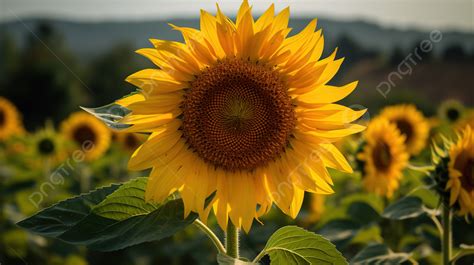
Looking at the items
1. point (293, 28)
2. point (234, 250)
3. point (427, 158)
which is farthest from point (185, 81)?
point (427, 158)

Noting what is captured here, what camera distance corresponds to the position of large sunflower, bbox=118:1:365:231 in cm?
203

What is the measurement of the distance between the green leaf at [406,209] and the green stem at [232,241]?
1071mm

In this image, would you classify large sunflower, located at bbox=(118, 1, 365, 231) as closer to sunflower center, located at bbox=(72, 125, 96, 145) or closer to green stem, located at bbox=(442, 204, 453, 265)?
green stem, located at bbox=(442, 204, 453, 265)

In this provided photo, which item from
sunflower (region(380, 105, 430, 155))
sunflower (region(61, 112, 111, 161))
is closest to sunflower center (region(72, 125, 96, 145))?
sunflower (region(61, 112, 111, 161))

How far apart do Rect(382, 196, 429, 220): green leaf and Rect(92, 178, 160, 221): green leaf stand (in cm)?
139

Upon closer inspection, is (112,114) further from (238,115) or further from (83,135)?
(83,135)

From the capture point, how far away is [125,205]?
1955 millimetres

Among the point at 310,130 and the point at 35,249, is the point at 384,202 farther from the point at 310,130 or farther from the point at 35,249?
the point at 35,249

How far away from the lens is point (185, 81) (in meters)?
2.19

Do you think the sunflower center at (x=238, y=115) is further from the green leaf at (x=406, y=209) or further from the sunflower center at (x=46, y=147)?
the sunflower center at (x=46, y=147)

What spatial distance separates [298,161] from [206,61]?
53 centimetres

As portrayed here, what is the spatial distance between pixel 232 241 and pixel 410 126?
14.4ft

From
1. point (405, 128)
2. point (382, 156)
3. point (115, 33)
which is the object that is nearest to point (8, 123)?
point (405, 128)

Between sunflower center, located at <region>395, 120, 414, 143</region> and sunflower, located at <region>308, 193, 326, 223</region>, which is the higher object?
sunflower center, located at <region>395, 120, 414, 143</region>
